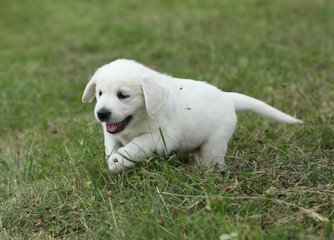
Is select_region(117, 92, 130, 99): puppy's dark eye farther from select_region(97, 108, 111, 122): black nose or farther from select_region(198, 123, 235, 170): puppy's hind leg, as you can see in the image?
select_region(198, 123, 235, 170): puppy's hind leg

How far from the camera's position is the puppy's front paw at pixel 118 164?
3.44m

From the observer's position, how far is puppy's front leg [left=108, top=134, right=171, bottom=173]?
345cm

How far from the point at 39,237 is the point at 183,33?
235 inches

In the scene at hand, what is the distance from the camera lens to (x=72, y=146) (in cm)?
439

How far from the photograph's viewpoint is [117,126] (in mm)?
3543

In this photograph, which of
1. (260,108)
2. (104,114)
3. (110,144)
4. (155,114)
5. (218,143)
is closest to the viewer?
(104,114)

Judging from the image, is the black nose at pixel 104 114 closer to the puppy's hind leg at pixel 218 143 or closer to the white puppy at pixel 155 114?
the white puppy at pixel 155 114

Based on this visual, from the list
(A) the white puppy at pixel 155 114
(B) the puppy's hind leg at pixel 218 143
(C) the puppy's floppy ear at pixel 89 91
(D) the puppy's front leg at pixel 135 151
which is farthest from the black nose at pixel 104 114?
(B) the puppy's hind leg at pixel 218 143

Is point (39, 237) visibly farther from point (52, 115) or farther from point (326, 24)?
point (326, 24)

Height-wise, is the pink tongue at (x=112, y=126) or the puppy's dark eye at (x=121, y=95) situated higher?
the puppy's dark eye at (x=121, y=95)

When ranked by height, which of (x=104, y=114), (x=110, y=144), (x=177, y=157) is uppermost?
(x=104, y=114)

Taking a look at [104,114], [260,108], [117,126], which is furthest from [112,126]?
[260,108]

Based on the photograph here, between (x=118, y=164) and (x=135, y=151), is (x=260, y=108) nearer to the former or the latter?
(x=135, y=151)

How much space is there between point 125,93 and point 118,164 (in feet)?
1.69
